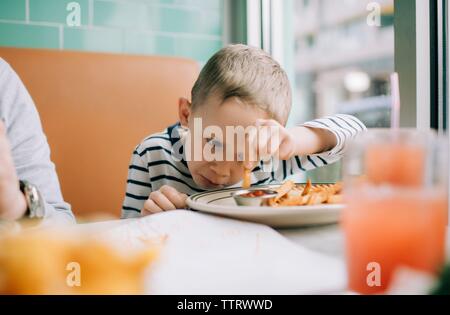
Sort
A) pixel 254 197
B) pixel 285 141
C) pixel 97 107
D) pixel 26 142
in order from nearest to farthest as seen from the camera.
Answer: pixel 254 197 < pixel 285 141 < pixel 26 142 < pixel 97 107

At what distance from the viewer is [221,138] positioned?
795 mm

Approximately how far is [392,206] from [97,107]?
41.2 inches

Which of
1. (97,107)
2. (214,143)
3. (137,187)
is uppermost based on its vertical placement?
(97,107)

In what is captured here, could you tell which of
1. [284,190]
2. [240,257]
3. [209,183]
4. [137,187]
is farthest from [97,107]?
[240,257]

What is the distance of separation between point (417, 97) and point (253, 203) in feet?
1.71

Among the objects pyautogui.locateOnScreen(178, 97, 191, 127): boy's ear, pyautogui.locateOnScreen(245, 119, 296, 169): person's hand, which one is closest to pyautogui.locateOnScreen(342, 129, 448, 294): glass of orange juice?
pyautogui.locateOnScreen(245, 119, 296, 169): person's hand

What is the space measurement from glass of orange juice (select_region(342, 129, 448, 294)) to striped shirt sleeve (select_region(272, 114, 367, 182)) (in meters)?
0.50

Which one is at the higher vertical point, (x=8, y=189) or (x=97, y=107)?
(x=97, y=107)

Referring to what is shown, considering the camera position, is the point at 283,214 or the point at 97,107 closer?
the point at 283,214

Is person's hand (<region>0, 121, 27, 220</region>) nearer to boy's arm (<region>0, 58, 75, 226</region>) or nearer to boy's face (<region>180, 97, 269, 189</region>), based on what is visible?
boy's arm (<region>0, 58, 75, 226</region>)

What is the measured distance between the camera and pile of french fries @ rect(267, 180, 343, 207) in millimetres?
576

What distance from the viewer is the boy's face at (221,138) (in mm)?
783

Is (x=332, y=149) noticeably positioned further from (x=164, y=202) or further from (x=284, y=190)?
(x=164, y=202)

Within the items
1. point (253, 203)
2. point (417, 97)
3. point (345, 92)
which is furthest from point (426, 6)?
point (345, 92)
